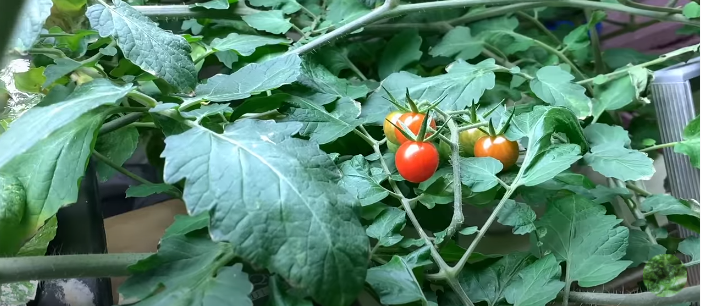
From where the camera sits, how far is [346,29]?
0.70 metres

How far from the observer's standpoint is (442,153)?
59 cm

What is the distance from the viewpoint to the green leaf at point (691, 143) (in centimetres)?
63

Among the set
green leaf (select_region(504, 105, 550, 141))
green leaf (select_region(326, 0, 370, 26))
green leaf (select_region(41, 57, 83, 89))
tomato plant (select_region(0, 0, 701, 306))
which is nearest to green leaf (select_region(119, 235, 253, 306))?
tomato plant (select_region(0, 0, 701, 306))

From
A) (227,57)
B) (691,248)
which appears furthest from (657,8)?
(227,57)

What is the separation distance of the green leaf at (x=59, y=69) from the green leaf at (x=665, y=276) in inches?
20.8

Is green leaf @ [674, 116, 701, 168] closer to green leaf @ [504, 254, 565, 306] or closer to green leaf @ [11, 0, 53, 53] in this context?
green leaf @ [504, 254, 565, 306]

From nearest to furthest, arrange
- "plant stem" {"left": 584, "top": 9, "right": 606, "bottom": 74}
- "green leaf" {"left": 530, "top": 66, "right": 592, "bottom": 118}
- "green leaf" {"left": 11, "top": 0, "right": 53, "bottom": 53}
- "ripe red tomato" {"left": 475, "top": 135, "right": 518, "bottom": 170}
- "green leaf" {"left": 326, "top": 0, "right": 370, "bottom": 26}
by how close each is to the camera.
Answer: "green leaf" {"left": 11, "top": 0, "right": 53, "bottom": 53}
"ripe red tomato" {"left": 475, "top": 135, "right": 518, "bottom": 170}
"green leaf" {"left": 530, "top": 66, "right": 592, "bottom": 118}
"green leaf" {"left": 326, "top": 0, "right": 370, "bottom": 26}
"plant stem" {"left": 584, "top": 9, "right": 606, "bottom": 74}

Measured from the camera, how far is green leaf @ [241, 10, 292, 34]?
738 millimetres

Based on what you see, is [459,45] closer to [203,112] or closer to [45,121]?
[203,112]

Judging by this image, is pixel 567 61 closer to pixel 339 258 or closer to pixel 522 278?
pixel 522 278

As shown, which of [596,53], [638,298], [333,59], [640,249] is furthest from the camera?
[596,53]

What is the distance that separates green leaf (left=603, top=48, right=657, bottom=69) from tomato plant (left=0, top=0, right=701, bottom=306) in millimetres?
99

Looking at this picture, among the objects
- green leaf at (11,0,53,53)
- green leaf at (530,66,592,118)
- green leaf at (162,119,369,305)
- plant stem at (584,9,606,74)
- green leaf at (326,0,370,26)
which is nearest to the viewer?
green leaf at (162,119,369,305)

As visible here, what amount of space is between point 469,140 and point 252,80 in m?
0.23
